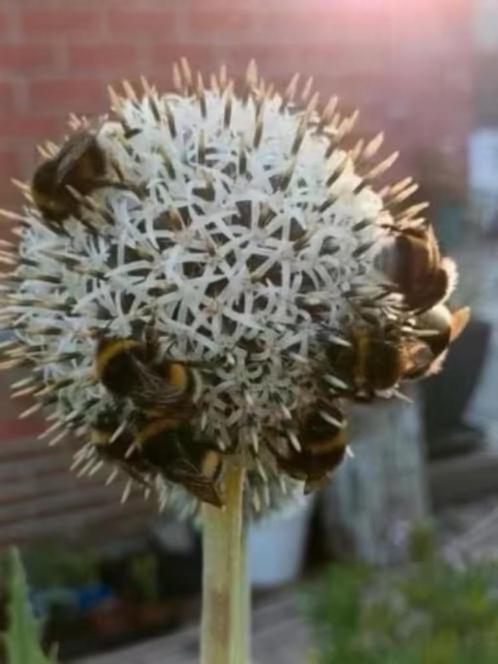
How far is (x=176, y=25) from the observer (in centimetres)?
303

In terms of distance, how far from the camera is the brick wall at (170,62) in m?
2.90

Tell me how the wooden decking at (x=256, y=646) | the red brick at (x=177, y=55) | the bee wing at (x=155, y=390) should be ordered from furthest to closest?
the red brick at (x=177, y=55) → the wooden decking at (x=256, y=646) → the bee wing at (x=155, y=390)

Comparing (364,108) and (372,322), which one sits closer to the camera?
(372,322)

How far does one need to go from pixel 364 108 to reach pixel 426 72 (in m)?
0.20

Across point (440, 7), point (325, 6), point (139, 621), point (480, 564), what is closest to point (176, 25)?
point (325, 6)

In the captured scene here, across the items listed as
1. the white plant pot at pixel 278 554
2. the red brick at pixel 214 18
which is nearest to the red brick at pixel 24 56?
the red brick at pixel 214 18

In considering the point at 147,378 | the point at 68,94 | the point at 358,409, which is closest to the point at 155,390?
the point at 147,378

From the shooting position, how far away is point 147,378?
0.61m

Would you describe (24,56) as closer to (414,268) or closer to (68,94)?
(68,94)

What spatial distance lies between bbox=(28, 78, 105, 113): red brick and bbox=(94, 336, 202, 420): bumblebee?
7.63 ft

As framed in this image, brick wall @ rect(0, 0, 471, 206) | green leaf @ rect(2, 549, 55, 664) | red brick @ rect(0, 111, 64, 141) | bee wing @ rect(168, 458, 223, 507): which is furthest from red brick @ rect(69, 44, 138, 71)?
bee wing @ rect(168, 458, 223, 507)

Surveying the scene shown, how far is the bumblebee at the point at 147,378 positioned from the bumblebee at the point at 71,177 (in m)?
0.06

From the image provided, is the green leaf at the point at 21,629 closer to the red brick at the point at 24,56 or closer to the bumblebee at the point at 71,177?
the bumblebee at the point at 71,177

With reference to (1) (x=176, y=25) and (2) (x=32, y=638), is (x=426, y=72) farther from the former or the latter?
(2) (x=32, y=638)
